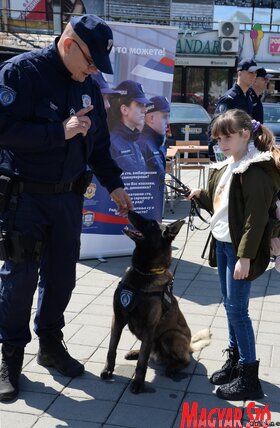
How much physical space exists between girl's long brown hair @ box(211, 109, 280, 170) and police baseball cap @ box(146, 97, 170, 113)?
8.63 feet

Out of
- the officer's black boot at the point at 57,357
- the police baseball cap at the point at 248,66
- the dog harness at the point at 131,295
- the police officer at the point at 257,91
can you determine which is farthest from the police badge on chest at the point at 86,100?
the police officer at the point at 257,91

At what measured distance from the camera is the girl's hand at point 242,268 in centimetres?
273

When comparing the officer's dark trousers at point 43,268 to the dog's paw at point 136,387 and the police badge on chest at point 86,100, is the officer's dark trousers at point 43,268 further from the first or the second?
the dog's paw at point 136,387

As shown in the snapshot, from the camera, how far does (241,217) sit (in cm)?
277

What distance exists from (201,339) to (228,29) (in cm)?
2207

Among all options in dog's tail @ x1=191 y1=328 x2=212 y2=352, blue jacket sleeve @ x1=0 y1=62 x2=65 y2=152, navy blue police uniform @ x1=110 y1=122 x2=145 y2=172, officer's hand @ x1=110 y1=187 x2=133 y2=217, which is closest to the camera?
blue jacket sleeve @ x1=0 y1=62 x2=65 y2=152

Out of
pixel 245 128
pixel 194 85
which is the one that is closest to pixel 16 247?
pixel 245 128

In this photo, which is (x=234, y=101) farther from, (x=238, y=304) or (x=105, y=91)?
(x=238, y=304)

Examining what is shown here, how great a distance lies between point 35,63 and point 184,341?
204cm

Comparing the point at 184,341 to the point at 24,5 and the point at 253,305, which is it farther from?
the point at 24,5

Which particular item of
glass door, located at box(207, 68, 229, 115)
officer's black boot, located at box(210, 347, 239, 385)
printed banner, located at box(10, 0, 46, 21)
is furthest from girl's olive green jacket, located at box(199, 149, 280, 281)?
printed banner, located at box(10, 0, 46, 21)

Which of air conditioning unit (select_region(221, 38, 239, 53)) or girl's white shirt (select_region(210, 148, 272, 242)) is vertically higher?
air conditioning unit (select_region(221, 38, 239, 53))

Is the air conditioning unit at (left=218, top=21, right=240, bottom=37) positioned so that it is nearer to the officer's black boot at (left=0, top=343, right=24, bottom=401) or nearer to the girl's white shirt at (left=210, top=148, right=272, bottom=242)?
the girl's white shirt at (left=210, top=148, right=272, bottom=242)

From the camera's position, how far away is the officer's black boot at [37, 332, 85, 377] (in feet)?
10.7
